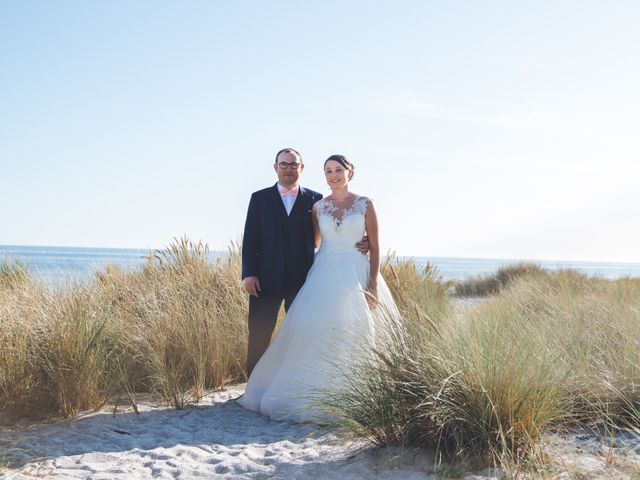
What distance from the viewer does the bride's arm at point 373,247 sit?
5277 millimetres

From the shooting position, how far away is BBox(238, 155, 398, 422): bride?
5.00 metres

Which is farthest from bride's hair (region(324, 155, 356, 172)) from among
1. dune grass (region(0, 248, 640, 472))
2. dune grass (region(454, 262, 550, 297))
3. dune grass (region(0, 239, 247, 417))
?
dune grass (region(454, 262, 550, 297))

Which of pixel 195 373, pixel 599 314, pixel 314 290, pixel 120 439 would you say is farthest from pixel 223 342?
pixel 599 314

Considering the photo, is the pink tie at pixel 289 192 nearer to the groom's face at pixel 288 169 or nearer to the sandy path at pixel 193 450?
the groom's face at pixel 288 169

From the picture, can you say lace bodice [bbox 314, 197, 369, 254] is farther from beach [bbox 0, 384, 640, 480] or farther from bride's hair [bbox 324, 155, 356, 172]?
beach [bbox 0, 384, 640, 480]

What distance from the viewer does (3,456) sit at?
151 inches

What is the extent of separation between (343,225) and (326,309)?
0.70 m

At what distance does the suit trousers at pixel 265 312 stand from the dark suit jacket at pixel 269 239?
7 cm

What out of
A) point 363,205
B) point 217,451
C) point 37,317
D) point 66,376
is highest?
point 363,205

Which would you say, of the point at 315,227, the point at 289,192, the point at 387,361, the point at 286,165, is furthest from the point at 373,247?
the point at 387,361

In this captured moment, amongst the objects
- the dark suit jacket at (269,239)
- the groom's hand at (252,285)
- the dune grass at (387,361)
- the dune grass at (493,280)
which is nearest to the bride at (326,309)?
the dark suit jacket at (269,239)

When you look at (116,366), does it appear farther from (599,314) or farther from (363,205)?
(599,314)

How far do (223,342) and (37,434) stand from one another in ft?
7.03

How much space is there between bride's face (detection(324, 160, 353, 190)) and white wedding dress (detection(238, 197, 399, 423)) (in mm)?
167
